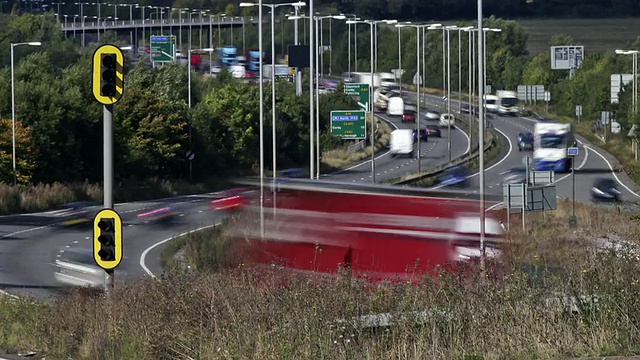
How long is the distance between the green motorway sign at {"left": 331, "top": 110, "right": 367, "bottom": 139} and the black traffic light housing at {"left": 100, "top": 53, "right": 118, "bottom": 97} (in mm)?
37130

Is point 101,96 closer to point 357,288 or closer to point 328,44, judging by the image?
point 357,288

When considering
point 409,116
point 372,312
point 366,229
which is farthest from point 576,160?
point 372,312

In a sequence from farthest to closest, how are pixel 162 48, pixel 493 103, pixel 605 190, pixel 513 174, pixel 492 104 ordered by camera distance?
pixel 162 48 → pixel 605 190 → pixel 513 174 → pixel 492 104 → pixel 493 103

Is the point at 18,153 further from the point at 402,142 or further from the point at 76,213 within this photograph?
the point at 402,142

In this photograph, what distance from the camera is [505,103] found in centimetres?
5675

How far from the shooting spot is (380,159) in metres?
79.0

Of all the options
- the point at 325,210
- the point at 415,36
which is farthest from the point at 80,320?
the point at 415,36

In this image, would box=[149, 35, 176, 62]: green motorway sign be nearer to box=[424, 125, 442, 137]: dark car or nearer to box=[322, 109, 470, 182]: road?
box=[322, 109, 470, 182]: road

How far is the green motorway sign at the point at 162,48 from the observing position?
244ft

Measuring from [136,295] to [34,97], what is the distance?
46.9 metres

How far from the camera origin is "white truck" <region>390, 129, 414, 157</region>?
8012cm

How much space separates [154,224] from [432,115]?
33.1 metres

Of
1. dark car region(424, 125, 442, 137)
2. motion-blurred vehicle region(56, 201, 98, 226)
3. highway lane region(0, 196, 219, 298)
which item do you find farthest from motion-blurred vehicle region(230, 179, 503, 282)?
dark car region(424, 125, 442, 137)

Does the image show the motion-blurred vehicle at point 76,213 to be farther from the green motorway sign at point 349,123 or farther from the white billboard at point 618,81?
the white billboard at point 618,81
